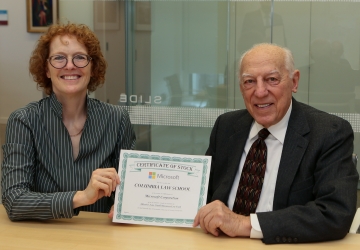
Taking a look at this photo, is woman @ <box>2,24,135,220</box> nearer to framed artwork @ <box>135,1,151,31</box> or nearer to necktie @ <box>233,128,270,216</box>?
necktie @ <box>233,128,270,216</box>

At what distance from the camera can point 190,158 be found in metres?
2.45

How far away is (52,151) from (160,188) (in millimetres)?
685

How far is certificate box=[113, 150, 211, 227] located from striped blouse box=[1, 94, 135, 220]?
0.31 meters

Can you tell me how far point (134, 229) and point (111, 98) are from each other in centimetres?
315

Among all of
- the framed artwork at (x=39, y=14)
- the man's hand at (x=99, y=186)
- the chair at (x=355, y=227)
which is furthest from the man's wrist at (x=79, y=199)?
the framed artwork at (x=39, y=14)

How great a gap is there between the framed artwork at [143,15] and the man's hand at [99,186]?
10.1ft

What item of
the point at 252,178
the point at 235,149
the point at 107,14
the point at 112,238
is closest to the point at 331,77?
the point at 107,14

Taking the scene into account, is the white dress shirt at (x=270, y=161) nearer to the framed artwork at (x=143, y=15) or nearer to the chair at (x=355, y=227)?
the chair at (x=355, y=227)

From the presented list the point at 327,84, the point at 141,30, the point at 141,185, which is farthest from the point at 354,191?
the point at 141,30

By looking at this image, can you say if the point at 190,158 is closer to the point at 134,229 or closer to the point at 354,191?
the point at 134,229

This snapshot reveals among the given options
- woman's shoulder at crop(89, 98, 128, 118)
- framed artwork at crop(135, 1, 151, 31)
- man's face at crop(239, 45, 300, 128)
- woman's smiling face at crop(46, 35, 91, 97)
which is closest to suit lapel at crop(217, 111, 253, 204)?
man's face at crop(239, 45, 300, 128)

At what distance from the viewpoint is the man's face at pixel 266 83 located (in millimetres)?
2559

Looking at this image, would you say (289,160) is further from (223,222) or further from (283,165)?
(223,222)

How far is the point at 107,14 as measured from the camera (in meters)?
5.34
